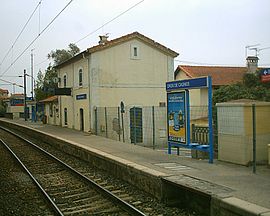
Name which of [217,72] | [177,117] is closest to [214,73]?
[217,72]

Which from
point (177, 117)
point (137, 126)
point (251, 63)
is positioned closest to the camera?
point (177, 117)

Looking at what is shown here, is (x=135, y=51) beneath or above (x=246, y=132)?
above

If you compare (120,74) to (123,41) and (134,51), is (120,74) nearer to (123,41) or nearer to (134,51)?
(134,51)

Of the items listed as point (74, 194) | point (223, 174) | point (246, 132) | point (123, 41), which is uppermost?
point (123, 41)

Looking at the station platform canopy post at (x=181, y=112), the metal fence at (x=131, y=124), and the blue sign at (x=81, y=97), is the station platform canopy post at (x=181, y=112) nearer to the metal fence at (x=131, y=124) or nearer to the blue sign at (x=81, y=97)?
the metal fence at (x=131, y=124)

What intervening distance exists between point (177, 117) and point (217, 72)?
112 ft

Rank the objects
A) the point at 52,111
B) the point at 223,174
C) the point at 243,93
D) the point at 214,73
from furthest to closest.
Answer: the point at 214,73, the point at 52,111, the point at 243,93, the point at 223,174

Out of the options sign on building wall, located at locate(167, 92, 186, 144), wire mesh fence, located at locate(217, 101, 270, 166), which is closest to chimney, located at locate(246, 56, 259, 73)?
sign on building wall, located at locate(167, 92, 186, 144)

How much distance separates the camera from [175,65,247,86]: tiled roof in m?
42.4

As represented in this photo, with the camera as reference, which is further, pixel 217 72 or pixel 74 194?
pixel 217 72

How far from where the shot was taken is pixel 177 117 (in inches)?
508

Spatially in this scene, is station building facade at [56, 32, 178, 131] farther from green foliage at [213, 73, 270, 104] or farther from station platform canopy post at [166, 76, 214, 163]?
station platform canopy post at [166, 76, 214, 163]

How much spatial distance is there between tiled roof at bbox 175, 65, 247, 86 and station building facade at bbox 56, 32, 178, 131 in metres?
12.1

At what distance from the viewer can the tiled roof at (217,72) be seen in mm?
42438
